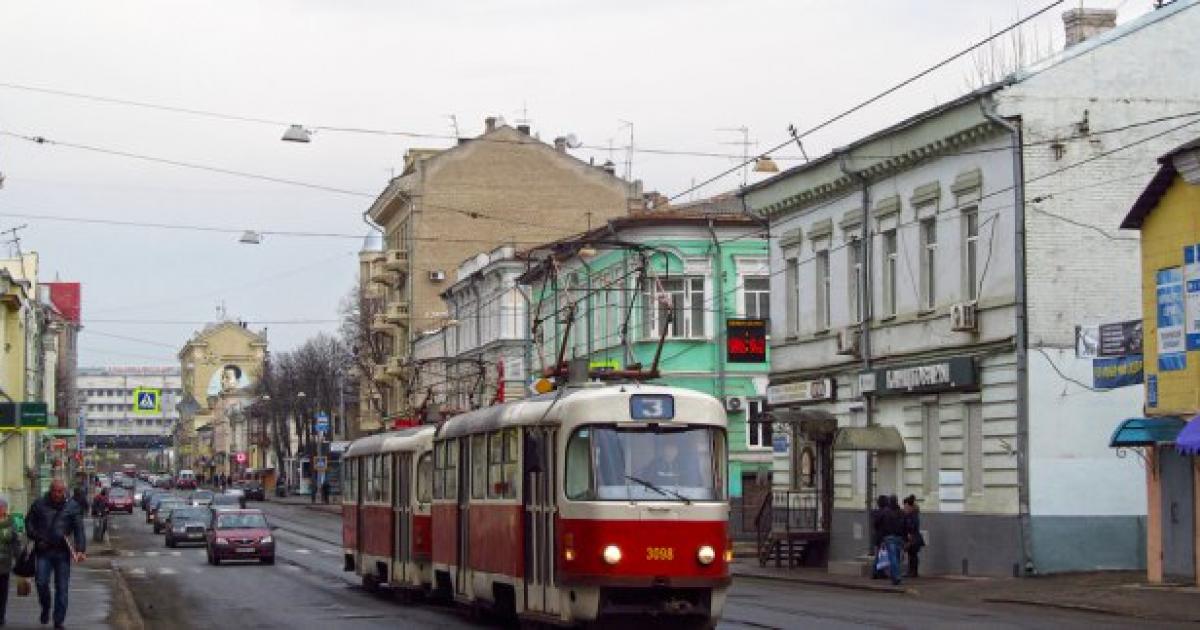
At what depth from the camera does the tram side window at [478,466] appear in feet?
80.2

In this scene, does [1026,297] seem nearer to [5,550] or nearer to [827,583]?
[827,583]

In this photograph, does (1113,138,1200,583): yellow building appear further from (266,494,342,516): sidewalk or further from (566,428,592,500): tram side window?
(266,494,342,516): sidewalk

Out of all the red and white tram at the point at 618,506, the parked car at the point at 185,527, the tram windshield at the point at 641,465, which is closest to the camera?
the red and white tram at the point at 618,506

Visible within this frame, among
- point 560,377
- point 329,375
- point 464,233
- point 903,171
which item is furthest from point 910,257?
point 329,375

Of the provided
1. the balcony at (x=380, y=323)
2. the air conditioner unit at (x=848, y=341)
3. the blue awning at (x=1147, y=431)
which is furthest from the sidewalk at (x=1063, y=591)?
the balcony at (x=380, y=323)

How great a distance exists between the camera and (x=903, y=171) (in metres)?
40.7

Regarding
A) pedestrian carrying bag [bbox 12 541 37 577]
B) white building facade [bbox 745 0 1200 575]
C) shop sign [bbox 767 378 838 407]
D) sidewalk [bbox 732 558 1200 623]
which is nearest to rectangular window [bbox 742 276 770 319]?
shop sign [bbox 767 378 838 407]

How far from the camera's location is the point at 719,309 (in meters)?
61.4

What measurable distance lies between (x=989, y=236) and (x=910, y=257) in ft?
11.9

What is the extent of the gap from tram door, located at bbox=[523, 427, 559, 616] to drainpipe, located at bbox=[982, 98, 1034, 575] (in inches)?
608

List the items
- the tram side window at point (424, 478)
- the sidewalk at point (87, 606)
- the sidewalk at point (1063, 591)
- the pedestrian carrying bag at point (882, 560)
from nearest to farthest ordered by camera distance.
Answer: the sidewalk at point (87, 606) < the sidewalk at point (1063, 591) < the tram side window at point (424, 478) < the pedestrian carrying bag at point (882, 560)

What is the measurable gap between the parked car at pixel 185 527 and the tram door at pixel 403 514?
31371 millimetres

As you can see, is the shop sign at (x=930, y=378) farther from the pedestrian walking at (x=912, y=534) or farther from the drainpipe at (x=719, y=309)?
the drainpipe at (x=719, y=309)

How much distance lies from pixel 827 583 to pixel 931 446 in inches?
161
